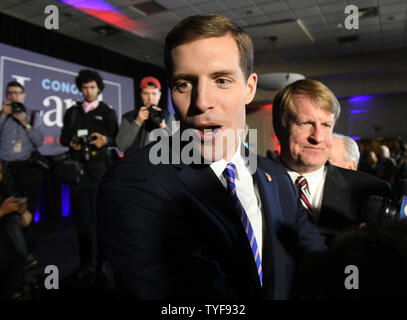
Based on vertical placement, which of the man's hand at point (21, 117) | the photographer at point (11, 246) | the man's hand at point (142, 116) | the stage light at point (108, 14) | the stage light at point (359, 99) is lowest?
the photographer at point (11, 246)

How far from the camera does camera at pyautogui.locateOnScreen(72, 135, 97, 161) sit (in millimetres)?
2457

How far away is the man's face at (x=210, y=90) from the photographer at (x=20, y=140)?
288 cm

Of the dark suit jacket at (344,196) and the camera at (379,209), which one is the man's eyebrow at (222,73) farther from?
the dark suit jacket at (344,196)

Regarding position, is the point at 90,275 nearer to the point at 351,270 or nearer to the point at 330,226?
the point at 330,226

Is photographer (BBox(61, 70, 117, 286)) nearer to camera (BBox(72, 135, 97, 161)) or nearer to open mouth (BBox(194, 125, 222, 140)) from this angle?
camera (BBox(72, 135, 97, 161))

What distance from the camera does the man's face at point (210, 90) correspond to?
0.72m

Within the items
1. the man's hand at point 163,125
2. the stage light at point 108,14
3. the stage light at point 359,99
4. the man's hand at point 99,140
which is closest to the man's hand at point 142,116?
the man's hand at point 163,125

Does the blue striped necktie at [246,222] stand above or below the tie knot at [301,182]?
below

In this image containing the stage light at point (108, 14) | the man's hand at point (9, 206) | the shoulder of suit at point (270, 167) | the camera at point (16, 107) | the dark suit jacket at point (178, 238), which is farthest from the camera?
the stage light at point (108, 14)

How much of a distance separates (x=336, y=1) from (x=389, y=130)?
17.3 ft

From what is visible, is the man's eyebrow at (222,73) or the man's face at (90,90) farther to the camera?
the man's face at (90,90)

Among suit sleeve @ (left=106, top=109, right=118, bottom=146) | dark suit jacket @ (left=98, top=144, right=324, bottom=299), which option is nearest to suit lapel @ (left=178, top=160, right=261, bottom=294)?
dark suit jacket @ (left=98, top=144, right=324, bottom=299)

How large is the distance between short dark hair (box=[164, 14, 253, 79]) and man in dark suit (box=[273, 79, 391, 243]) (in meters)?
0.38
